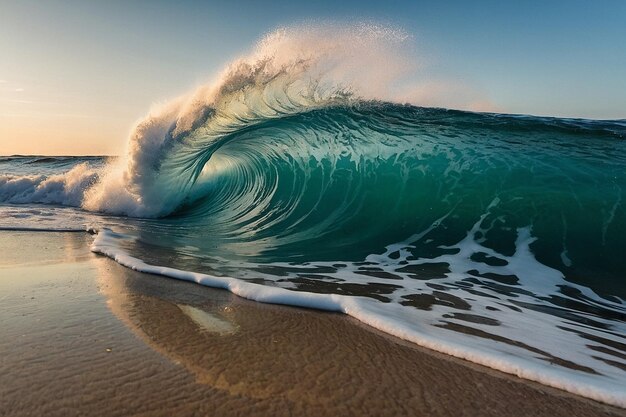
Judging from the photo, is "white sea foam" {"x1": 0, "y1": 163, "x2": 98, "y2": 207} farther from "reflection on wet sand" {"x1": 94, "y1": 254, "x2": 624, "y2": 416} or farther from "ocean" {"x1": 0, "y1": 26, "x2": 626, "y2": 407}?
"reflection on wet sand" {"x1": 94, "y1": 254, "x2": 624, "y2": 416}

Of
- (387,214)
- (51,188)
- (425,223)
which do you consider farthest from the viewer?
(51,188)

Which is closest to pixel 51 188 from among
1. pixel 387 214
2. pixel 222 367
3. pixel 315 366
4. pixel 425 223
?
pixel 387 214

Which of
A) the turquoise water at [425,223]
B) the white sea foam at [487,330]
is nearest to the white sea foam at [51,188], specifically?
the turquoise water at [425,223]

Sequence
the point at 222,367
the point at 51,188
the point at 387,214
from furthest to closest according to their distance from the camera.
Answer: the point at 51,188
the point at 387,214
the point at 222,367

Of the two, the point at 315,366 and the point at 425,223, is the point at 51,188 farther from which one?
the point at 315,366

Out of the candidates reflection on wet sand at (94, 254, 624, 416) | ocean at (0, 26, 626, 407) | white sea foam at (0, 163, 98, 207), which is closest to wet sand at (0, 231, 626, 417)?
reflection on wet sand at (94, 254, 624, 416)

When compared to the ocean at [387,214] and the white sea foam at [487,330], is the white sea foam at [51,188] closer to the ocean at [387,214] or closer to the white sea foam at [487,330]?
the ocean at [387,214]

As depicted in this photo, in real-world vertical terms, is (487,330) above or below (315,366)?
below

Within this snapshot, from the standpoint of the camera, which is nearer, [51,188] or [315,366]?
[315,366]
